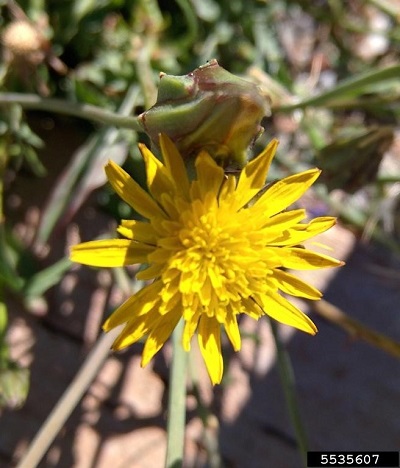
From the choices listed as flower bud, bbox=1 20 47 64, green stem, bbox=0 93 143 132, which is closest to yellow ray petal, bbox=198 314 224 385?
green stem, bbox=0 93 143 132

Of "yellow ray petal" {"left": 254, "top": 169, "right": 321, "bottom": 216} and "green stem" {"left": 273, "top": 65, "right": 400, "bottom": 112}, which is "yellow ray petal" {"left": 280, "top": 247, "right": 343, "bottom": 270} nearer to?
"yellow ray petal" {"left": 254, "top": 169, "right": 321, "bottom": 216}

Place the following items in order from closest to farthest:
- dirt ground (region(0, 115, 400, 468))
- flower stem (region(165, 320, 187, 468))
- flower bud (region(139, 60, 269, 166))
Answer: flower bud (region(139, 60, 269, 166)) → flower stem (region(165, 320, 187, 468)) → dirt ground (region(0, 115, 400, 468))

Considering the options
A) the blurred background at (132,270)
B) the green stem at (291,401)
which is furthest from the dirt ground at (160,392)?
the green stem at (291,401)

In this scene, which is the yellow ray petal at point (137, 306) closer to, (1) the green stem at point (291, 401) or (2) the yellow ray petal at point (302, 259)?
(2) the yellow ray petal at point (302, 259)

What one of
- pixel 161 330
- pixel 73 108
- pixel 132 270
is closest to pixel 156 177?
pixel 161 330

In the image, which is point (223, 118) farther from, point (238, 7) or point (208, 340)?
point (238, 7)

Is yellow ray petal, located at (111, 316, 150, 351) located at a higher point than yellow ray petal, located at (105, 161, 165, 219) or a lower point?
lower
